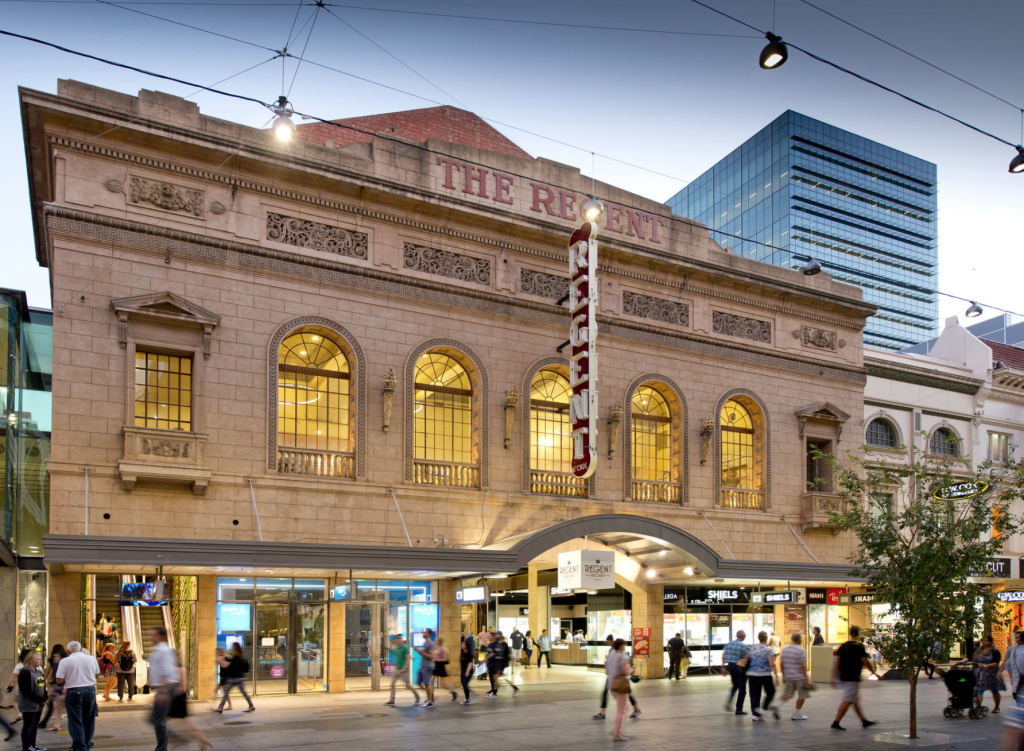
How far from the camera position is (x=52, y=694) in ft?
52.0

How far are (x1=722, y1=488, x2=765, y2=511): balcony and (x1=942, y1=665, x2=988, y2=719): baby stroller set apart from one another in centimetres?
1026

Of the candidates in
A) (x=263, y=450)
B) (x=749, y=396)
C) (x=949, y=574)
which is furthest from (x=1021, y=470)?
(x=263, y=450)

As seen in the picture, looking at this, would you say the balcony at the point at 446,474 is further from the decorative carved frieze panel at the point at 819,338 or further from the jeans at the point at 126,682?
the decorative carved frieze panel at the point at 819,338

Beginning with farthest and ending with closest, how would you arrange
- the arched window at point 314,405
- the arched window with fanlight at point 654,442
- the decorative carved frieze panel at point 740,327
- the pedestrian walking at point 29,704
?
1. the decorative carved frieze panel at point 740,327
2. the arched window with fanlight at point 654,442
3. the arched window at point 314,405
4. the pedestrian walking at point 29,704

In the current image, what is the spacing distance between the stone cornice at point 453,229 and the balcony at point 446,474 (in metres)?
5.90

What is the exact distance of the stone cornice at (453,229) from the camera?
20953 millimetres

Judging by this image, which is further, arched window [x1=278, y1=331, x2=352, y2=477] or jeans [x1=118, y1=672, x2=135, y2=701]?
arched window [x1=278, y1=331, x2=352, y2=477]

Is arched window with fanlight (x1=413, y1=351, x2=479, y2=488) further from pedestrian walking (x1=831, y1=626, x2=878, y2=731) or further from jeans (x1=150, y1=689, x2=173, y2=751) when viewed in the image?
jeans (x1=150, y1=689, x2=173, y2=751)

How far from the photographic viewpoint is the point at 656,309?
28188mm

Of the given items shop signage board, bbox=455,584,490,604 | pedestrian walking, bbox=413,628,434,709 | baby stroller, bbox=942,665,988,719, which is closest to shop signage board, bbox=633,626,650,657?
shop signage board, bbox=455,584,490,604

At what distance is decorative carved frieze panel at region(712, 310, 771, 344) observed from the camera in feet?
96.8

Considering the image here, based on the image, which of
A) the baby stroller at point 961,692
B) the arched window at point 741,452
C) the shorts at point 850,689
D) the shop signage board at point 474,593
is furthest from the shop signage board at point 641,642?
the shorts at point 850,689

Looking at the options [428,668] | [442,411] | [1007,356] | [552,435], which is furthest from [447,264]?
[1007,356]

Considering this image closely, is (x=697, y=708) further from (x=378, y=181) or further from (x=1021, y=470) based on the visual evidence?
(x=378, y=181)
